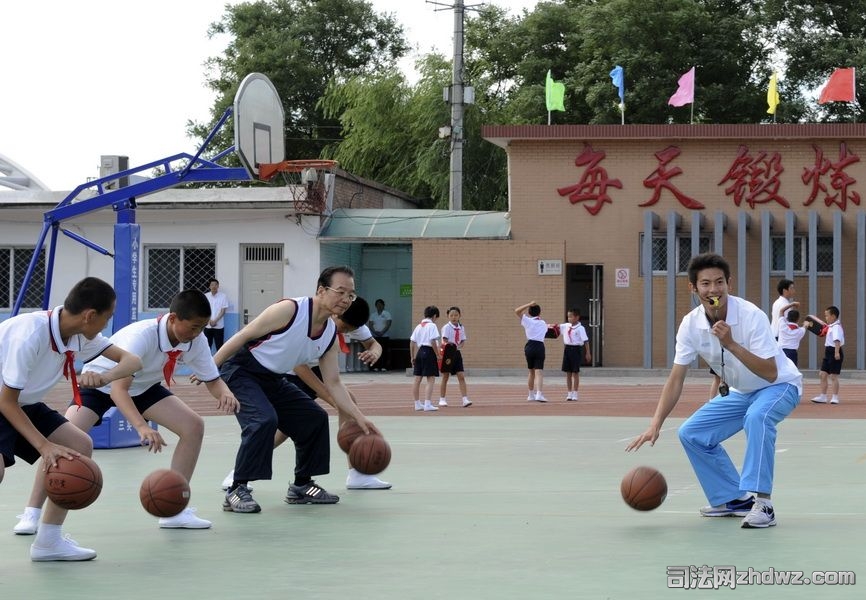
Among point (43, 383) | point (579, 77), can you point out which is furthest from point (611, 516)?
point (579, 77)

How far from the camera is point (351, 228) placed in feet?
105

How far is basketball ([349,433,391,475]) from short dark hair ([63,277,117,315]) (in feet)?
11.6

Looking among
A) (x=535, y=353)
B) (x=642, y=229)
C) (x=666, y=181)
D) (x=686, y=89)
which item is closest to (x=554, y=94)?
(x=686, y=89)

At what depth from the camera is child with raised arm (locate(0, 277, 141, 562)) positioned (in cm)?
736

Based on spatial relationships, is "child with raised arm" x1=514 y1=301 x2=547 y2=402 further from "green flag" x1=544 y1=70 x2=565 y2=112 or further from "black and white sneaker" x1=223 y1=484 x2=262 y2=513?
"black and white sneaker" x1=223 y1=484 x2=262 y2=513

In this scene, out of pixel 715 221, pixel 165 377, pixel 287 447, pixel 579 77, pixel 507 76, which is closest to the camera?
pixel 165 377

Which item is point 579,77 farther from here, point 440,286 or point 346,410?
point 346,410

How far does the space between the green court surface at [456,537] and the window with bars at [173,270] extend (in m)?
18.7

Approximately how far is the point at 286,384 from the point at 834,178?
23.0 metres

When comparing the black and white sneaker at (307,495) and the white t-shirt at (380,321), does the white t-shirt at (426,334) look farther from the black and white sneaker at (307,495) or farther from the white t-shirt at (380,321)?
the black and white sneaker at (307,495)

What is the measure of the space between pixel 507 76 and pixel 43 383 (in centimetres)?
Answer: 4357

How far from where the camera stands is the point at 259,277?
32.0 meters

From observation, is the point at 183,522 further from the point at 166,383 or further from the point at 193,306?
the point at 193,306

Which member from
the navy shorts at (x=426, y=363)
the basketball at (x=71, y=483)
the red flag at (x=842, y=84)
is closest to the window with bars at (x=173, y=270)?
the navy shorts at (x=426, y=363)
